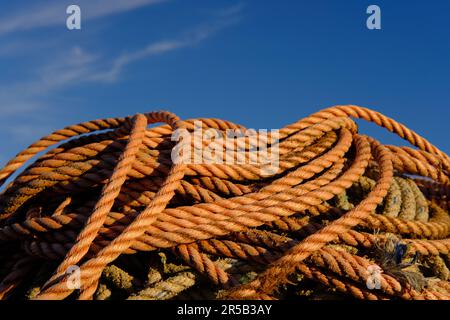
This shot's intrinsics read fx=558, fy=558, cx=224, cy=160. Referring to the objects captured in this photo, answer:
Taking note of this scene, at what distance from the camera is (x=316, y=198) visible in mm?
2154

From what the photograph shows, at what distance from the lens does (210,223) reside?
80.4 inches

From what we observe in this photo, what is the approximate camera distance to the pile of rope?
6.58 feet

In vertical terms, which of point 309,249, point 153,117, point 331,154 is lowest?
point 309,249

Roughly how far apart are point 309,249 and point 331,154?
1.78ft

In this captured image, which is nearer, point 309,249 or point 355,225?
point 309,249

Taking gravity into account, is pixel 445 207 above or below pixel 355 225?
below

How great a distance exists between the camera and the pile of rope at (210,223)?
201 cm
